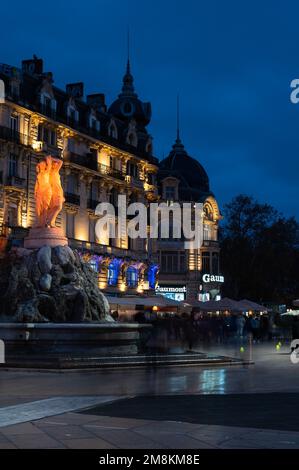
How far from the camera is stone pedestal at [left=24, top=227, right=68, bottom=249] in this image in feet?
82.3

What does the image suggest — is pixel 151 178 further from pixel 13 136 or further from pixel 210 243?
pixel 13 136

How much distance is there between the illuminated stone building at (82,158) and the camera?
148ft

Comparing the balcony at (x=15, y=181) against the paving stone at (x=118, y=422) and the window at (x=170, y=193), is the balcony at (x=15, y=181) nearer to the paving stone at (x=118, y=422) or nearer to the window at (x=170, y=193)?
the window at (x=170, y=193)

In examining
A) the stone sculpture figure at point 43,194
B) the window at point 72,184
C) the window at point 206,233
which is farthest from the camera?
the window at point 206,233

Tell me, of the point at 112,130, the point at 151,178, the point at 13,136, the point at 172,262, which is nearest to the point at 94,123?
the point at 112,130

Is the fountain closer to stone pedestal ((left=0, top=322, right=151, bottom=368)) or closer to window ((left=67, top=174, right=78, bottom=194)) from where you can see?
stone pedestal ((left=0, top=322, right=151, bottom=368))

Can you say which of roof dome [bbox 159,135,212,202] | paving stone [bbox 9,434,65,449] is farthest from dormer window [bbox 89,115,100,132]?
paving stone [bbox 9,434,65,449]

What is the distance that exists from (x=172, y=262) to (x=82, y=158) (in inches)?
677

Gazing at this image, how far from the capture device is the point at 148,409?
1116 centimetres

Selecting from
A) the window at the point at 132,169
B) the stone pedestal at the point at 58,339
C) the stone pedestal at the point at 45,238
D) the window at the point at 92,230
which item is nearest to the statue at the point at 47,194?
the stone pedestal at the point at 45,238

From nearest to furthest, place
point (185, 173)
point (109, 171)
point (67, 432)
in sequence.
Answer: point (67, 432) → point (109, 171) → point (185, 173)

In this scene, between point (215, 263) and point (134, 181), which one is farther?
point (215, 263)

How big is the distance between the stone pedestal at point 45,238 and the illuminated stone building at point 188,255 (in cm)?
3981

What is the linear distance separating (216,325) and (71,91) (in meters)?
28.9
